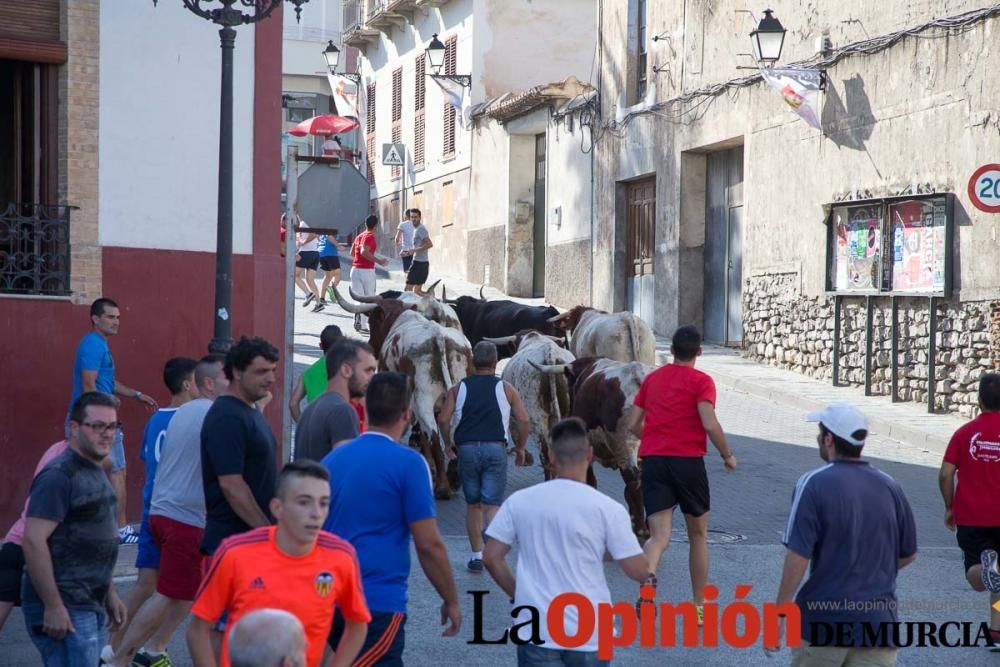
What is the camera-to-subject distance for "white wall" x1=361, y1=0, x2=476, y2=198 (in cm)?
3362

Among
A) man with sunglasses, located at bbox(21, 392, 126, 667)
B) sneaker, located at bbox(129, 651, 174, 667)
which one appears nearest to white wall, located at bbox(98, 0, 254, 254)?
sneaker, located at bbox(129, 651, 174, 667)

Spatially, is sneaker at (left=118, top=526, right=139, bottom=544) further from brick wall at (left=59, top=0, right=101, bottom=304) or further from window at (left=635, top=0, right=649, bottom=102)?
window at (left=635, top=0, right=649, bottom=102)

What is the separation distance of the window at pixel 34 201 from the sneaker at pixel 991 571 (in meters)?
7.13

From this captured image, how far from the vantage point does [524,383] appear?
12.3 metres

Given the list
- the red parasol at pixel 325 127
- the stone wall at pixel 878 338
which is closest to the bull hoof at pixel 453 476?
the stone wall at pixel 878 338

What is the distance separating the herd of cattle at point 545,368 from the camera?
11.1 m

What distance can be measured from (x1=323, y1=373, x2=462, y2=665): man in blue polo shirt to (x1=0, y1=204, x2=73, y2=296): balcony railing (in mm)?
6369

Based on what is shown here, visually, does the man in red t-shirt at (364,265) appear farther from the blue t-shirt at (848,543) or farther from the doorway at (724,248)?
the blue t-shirt at (848,543)

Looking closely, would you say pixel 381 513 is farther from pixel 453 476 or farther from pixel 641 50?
pixel 641 50

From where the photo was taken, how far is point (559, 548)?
556 cm

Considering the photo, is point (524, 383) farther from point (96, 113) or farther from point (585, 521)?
point (585, 521)

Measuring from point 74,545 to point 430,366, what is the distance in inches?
280

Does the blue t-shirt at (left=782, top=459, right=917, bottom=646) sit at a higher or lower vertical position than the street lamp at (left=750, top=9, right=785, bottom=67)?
lower

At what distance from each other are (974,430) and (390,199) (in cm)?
3270
